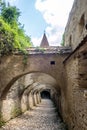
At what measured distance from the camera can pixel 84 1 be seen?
9.11 m

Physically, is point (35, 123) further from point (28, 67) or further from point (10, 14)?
point (10, 14)

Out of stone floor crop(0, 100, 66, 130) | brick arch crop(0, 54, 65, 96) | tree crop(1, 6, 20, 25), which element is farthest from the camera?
tree crop(1, 6, 20, 25)

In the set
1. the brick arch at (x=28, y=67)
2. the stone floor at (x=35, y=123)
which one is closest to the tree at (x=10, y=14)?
the brick arch at (x=28, y=67)

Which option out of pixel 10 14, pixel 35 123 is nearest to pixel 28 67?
pixel 35 123

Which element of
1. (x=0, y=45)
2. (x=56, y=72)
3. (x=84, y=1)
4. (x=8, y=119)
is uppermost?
(x=84, y=1)

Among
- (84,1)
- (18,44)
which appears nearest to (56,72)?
(18,44)

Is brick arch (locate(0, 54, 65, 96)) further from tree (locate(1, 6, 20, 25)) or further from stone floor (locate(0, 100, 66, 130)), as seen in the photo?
tree (locate(1, 6, 20, 25))

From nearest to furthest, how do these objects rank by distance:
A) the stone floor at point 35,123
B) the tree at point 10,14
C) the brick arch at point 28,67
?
the stone floor at point 35,123
the brick arch at point 28,67
the tree at point 10,14

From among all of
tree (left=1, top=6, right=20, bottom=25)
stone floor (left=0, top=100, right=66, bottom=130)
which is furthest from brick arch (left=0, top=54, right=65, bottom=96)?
tree (left=1, top=6, right=20, bottom=25)

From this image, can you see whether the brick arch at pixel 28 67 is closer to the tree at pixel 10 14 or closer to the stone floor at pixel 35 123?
the stone floor at pixel 35 123

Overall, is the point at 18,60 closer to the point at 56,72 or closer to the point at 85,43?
the point at 56,72

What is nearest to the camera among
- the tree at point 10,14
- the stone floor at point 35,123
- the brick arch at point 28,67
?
the stone floor at point 35,123

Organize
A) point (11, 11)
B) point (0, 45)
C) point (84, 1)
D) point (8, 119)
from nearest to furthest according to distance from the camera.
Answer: point (84, 1) < point (0, 45) < point (8, 119) < point (11, 11)

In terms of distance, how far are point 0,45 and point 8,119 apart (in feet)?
14.9
